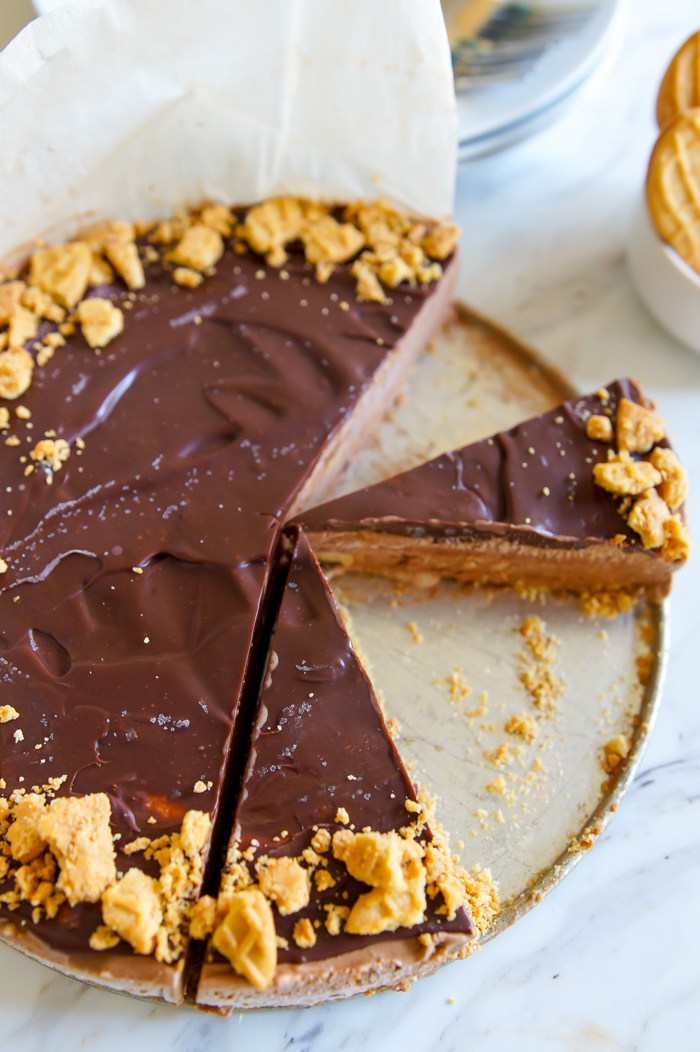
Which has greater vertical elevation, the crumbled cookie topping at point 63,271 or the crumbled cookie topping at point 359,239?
the crumbled cookie topping at point 63,271

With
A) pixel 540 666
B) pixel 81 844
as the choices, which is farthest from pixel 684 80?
pixel 81 844

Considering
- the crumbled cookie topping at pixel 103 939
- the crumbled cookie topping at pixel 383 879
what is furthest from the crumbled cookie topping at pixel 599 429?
the crumbled cookie topping at pixel 103 939

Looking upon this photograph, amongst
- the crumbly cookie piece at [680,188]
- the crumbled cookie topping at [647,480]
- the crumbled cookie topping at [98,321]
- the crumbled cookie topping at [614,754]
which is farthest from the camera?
the crumbly cookie piece at [680,188]

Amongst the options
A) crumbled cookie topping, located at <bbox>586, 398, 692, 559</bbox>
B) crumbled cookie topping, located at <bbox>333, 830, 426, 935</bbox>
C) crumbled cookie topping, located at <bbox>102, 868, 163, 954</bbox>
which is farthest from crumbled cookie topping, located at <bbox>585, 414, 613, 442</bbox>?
crumbled cookie topping, located at <bbox>102, 868, 163, 954</bbox>

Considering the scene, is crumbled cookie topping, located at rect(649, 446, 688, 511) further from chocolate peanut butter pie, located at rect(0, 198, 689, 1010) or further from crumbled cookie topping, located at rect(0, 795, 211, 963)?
crumbled cookie topping, located at rect(0, 795, 211, 963)

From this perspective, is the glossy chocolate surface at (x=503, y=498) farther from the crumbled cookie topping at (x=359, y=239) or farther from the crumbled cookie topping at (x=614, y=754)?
the crumbled cookie topping at (x=359, y=239)

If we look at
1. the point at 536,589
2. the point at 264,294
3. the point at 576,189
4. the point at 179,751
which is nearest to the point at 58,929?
the point at 179,751
